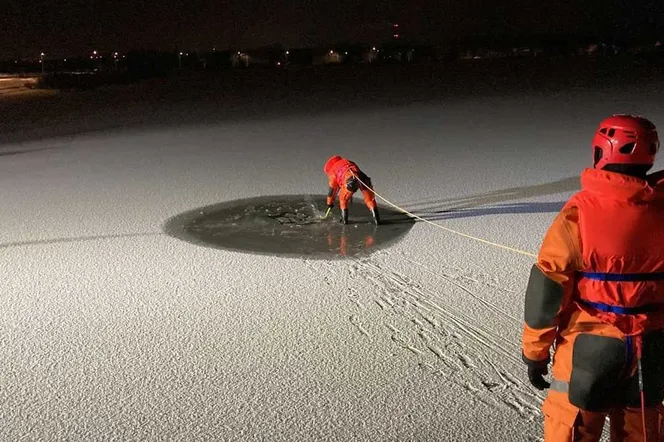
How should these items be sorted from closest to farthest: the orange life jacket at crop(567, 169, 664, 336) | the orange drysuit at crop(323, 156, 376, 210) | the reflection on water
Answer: the orange life jacket at crop(567, 169, 664, 336) → the reflection on water → the orange drysuit at crop(323, 156, 376, 210)

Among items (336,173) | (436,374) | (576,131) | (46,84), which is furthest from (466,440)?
(46,84)

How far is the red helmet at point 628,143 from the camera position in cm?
241

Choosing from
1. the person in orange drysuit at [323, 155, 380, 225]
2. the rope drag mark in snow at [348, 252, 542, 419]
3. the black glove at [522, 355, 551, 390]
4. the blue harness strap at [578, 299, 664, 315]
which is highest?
the blue harness strap at [578, 299, 664, 315]

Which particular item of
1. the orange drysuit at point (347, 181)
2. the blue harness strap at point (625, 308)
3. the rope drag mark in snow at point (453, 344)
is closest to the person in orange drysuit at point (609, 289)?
the blue harness strap at point (625, 308)

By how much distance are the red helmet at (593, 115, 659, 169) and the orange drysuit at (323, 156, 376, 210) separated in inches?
200

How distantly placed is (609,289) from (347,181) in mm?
5210

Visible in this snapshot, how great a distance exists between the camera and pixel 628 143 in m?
2.41

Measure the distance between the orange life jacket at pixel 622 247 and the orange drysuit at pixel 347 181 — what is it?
512cm

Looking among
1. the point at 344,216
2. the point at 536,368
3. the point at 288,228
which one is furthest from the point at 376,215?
the point at 536,368

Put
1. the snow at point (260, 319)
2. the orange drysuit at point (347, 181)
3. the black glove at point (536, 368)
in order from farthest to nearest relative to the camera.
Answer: the orange drysuit at point (347, 181) < the snow at point (260, 319) < the black glove at point (536, 368)

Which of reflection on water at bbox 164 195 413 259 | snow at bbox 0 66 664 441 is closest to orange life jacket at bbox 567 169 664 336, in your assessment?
snow at bbox 0 66 664 441

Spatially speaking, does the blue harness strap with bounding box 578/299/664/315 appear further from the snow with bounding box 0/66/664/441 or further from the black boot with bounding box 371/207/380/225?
the black boot with bounding box 371/207/380/225

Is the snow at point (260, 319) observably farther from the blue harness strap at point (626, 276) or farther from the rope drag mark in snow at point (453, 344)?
the blue harness strap at point (626, 276)

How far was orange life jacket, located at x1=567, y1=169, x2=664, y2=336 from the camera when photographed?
2.36 meters
